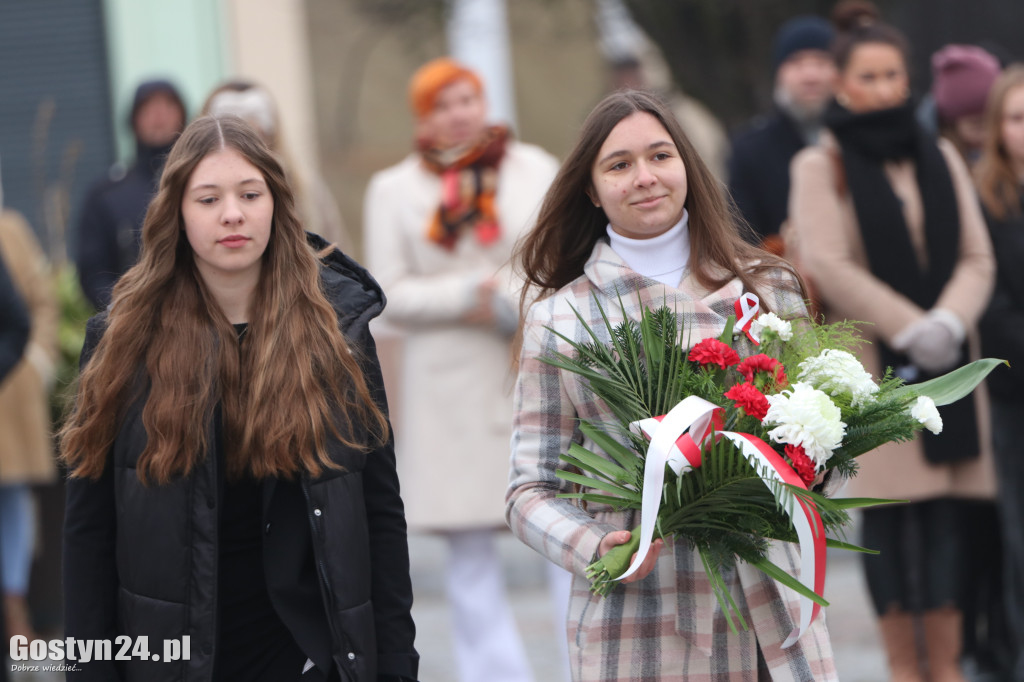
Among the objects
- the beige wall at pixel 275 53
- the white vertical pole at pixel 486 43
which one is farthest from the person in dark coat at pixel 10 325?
the beige wall at pixel 275 53

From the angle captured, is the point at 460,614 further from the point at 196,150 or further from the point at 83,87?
the point at 83,87

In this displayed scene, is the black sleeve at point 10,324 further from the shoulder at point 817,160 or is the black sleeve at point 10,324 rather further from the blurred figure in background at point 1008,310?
the blurred figure in background at point 1008,310

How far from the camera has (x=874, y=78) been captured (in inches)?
216

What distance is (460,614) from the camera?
5.62m

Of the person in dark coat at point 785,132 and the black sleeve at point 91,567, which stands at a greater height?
the person in dark coat at point 785,132

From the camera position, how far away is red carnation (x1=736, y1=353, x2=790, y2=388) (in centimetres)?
298

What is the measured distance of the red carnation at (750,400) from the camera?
2.89m

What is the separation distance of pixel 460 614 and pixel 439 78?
6.76ft

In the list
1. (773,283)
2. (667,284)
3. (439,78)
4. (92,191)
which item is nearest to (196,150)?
(667,284)

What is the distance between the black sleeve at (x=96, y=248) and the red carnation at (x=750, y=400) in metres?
3.64

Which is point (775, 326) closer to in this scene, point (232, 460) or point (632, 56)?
point (232, 460)

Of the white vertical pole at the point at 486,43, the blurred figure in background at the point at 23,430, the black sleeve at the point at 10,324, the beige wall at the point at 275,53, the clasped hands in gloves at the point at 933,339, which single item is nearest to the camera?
the clasped hands in gloves at the point at 933,339

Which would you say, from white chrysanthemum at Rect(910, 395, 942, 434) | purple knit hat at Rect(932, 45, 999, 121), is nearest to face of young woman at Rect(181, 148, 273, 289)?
white chrysanthemum at Rect(910, 395, 942, 434)

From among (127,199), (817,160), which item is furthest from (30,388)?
(817,160)
